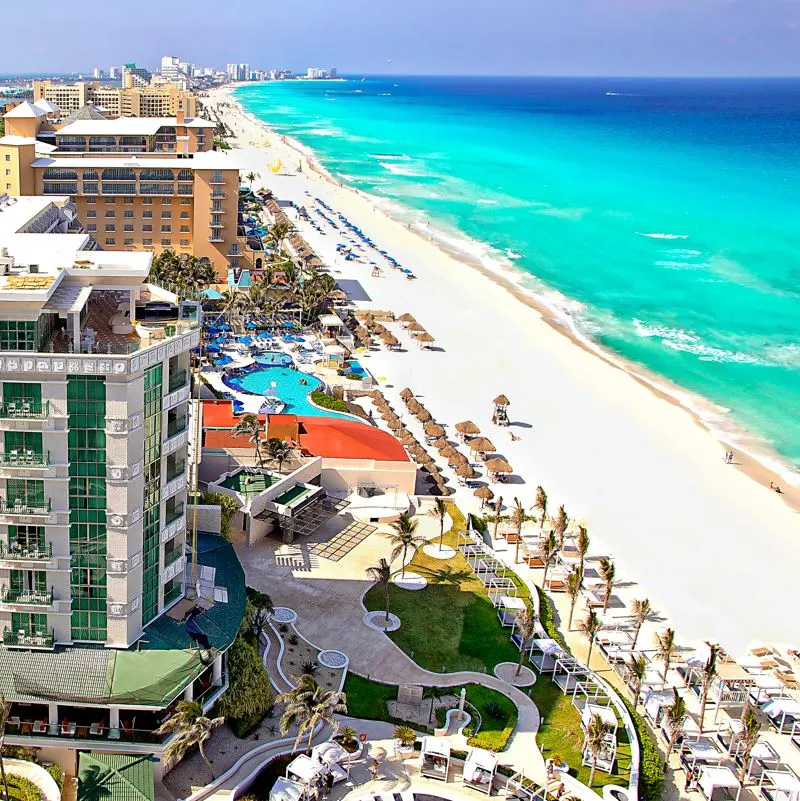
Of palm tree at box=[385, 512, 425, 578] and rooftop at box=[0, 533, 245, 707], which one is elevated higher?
rooftop at box=[0, 533, 245, 707]

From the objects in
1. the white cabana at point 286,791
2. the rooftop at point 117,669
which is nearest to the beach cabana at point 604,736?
the white cabana at point 286,791

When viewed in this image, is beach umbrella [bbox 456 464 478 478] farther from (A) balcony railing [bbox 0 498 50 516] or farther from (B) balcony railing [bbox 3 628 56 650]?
(A) balcony railing [bbox 0 498 50 516]

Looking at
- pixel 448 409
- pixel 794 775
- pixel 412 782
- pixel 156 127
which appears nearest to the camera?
pixel 412 782

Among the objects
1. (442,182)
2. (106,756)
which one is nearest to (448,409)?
(106,756)

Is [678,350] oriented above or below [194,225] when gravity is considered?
below

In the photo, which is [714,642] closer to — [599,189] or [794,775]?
[794,775]

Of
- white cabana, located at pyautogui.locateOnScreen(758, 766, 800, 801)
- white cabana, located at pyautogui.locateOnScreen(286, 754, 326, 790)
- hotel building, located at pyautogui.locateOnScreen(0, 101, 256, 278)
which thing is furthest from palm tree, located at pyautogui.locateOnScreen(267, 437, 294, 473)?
hotel building, located at pyautogui.locateOnScreen(0, 101, 256, 278)

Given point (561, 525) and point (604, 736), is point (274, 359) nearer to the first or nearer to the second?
point (561, 525)
